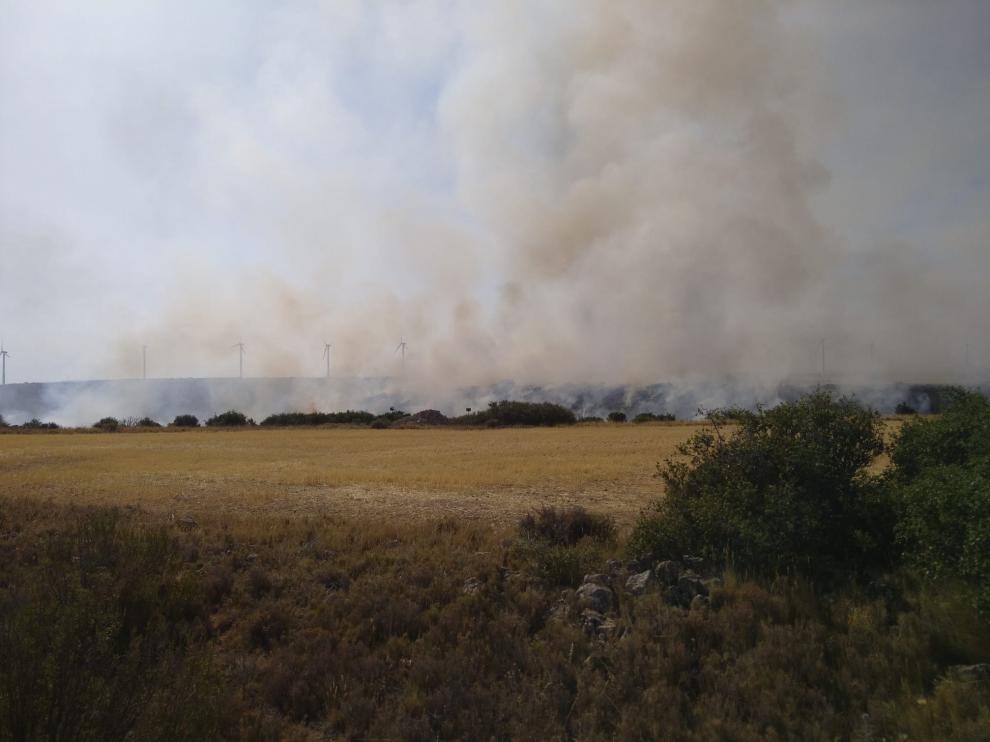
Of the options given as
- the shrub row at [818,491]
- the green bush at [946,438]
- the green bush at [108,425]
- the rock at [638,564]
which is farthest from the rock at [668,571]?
the green bush at [108,425]

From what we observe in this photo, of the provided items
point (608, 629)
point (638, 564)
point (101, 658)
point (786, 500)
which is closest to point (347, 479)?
point (638, 564)

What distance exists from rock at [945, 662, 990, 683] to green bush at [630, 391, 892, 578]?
2006mm

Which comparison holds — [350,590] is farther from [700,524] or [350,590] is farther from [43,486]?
[43,486]

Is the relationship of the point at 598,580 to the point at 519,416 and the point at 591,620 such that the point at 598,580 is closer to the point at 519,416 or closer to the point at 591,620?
the point at 591,620

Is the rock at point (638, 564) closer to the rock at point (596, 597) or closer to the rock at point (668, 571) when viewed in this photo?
the rock at point (668, 571)

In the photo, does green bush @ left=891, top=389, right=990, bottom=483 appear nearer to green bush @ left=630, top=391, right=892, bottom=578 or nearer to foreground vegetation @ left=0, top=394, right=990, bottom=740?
foreground vegetation @ left=0, top=394, right=990, bottom=740

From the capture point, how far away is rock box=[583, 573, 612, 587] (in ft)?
27.5

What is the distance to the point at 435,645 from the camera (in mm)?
7215

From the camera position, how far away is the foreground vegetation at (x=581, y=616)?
17.5ft

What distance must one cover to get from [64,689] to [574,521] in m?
8.33

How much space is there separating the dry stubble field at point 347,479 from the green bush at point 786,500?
12.4ft

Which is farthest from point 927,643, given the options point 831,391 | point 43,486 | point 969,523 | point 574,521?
point 43,486

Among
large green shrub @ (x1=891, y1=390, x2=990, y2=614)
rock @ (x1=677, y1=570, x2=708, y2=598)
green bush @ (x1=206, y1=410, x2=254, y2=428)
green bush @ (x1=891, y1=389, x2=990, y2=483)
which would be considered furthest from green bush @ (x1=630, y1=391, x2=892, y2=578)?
green bush @ (x1=206, y1=410, x2=254, y2=428)

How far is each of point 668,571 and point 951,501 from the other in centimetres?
340
